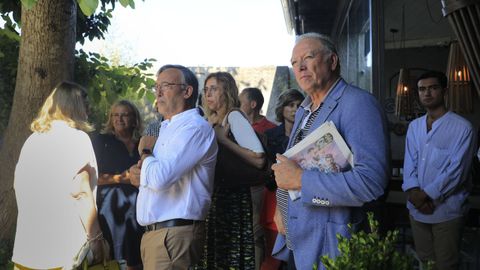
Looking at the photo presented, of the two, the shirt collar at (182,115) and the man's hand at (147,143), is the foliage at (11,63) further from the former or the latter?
the shirt collar at (182,115)

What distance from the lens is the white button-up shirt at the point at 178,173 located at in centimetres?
247

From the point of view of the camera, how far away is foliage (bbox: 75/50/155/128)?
13.1 ft

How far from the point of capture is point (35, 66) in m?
3.51

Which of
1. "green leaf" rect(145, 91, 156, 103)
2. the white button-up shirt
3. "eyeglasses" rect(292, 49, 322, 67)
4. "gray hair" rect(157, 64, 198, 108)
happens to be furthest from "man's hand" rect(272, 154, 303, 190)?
"green leaf" rect(145, 91, 156, 103)

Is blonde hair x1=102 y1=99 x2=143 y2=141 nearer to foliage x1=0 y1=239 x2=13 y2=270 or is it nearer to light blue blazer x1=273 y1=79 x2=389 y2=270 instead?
foliage x1=0 y1=239 x2=13 y2=270

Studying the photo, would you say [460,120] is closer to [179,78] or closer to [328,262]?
[179,78]

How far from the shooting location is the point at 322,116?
194cm

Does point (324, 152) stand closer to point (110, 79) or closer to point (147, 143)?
point (147, 143)

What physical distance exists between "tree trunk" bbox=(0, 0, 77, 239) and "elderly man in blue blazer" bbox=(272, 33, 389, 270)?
2.09m

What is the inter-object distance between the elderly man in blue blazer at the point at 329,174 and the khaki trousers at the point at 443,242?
72.5 inches

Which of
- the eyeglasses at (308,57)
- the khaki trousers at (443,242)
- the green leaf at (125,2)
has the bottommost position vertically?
the khaki trousers at (443,242)

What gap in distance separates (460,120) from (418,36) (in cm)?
613

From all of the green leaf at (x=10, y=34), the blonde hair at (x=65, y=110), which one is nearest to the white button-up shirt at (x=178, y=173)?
the blonde hair at (x=65, y=110)

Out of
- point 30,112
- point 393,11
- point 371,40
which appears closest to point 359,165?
point 30,112
